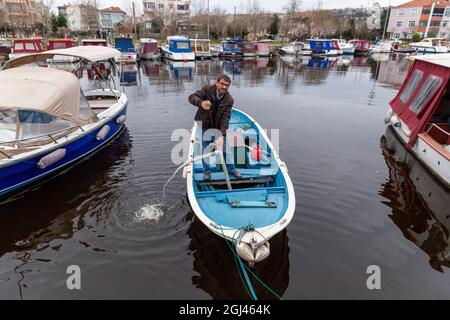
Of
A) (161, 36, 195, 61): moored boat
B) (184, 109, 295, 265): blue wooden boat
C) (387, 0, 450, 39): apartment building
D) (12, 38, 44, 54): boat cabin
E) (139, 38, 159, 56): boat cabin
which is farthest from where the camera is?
(387, 0, 450, 39): apartment building

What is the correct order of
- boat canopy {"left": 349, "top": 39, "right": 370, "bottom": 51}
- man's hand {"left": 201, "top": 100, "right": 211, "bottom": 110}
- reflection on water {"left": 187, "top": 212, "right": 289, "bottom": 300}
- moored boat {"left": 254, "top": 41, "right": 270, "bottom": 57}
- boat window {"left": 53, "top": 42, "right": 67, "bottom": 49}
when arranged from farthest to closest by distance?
boat canopy {"left": 349, "top": 39, "right": 370, "bottom": 51} < moored boat {"left": 254, "top": 41, "right": 270, "bottom": 57} < boat window {"left": 53, "top": 42, "right": 67, "bottom": 49} < man's hand {"left": 201, "top": 100, "right": 211, "bottom": 110} < reflection on water {"left": 187, "top": 212, "right": 289, "bottom": 300}

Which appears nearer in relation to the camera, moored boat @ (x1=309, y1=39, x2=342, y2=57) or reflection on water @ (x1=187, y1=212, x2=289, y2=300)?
reflection on water @ (x1=187, y1=212, x2=289, y2=300)

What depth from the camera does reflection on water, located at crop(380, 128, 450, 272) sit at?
640 cm

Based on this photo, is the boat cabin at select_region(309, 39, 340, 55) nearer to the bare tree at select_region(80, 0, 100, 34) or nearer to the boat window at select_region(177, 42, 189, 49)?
the boat window at select_region(177, 42, 189, 49)

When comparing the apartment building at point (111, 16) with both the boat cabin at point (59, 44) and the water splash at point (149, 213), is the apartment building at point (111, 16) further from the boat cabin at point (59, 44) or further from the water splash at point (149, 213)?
the water splash at point (149, 213)

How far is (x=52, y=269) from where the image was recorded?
5570mm

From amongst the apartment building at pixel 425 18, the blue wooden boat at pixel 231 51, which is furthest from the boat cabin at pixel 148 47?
the apartment building at pixel 425 18

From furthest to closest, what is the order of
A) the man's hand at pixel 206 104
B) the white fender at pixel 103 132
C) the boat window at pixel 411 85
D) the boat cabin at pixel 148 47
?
the boat cabin at pixel 148 47, the boat window at pixel 411 85, the white fender at pixel 103 132, the man's hand at pixel 206 104

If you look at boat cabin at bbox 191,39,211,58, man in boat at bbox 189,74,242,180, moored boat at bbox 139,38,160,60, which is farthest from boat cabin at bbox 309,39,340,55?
man in boat at bbox 189,74,242,180

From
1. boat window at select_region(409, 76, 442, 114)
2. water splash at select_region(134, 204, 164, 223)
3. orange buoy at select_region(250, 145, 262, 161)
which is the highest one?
boat window at select_region(409, 76, 442, 114)

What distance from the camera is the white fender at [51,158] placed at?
788 cm

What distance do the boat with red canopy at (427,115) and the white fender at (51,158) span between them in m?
11.1

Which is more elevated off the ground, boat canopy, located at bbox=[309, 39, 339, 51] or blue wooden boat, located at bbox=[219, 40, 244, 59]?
boat canopy, located at bbox=[309, 39, 339, 51]

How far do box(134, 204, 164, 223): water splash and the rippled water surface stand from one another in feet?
0.08
